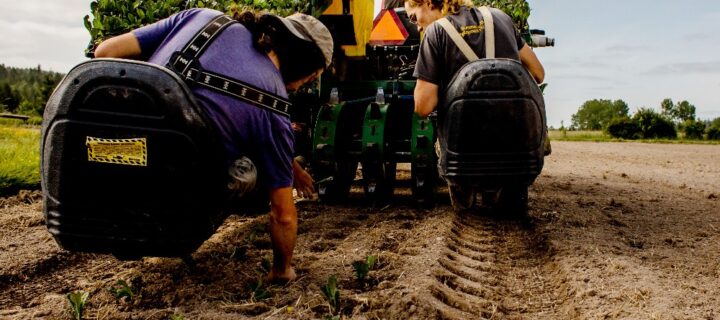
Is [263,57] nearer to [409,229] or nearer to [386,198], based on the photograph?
[409,229]

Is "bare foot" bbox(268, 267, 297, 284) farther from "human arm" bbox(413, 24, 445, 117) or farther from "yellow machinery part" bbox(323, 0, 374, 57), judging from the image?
"yellow machinery part" bbox(323, 0, 374, 57)

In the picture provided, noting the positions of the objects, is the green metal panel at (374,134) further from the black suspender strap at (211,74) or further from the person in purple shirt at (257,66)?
the black suspender strap at (211,74)

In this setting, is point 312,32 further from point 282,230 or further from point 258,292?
point 258,292

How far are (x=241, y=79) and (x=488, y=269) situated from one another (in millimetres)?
1969

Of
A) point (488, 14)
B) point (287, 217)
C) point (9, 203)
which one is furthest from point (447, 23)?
point (9, 203)

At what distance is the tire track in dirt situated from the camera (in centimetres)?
301

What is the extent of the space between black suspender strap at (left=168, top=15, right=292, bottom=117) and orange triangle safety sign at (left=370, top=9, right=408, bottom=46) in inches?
148

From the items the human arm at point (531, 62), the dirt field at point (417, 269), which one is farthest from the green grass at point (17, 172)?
the human arm at point (531, 62)

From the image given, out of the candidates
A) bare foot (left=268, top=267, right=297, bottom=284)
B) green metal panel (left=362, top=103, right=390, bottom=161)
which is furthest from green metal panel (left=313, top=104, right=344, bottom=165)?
bare foot (left=268, top=267, right=297, bottom=284)

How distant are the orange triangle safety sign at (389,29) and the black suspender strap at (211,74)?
3.76 metres

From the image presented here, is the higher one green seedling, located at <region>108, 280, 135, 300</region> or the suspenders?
the suspenders

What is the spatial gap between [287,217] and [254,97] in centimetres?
65

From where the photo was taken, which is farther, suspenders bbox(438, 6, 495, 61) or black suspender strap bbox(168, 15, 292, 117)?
suspenders bbox(438, 6, 495, 61)

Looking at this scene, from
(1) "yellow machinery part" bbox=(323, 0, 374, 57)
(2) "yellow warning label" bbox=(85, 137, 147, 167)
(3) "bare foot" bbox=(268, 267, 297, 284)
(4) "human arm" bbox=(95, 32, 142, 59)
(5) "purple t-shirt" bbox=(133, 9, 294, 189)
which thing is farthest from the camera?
(1) "yellow machinery part" bbox=(323, 0, 374, 57)
